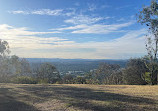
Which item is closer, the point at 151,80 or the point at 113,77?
the point at 151,80

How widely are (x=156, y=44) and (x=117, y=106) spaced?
13246mm

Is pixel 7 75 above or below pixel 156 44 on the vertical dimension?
below

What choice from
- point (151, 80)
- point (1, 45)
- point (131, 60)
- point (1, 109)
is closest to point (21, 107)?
point (1, 109)

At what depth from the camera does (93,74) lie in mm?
30953

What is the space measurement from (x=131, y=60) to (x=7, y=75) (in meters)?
23.2

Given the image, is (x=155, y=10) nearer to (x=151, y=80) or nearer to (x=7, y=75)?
(x=151, y=80)

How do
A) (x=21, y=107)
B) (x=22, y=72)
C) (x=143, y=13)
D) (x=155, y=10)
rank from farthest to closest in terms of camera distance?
(x=22, y=72) < (x=143, y=13) < (x=155, y=10) < (x=21, y=107)

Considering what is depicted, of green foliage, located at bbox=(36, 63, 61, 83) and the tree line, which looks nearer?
the tree line

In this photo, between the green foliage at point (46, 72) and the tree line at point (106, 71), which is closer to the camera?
the tree line at point (106, 71)

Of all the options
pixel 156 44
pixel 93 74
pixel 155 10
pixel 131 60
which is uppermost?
pixel 155 10

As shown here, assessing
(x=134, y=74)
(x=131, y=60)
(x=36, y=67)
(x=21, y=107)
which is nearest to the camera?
(x=21, y=107)

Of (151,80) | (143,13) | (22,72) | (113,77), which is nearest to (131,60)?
(113,77)

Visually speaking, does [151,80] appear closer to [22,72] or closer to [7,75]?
[7,75]

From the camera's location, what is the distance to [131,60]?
92.0ft
